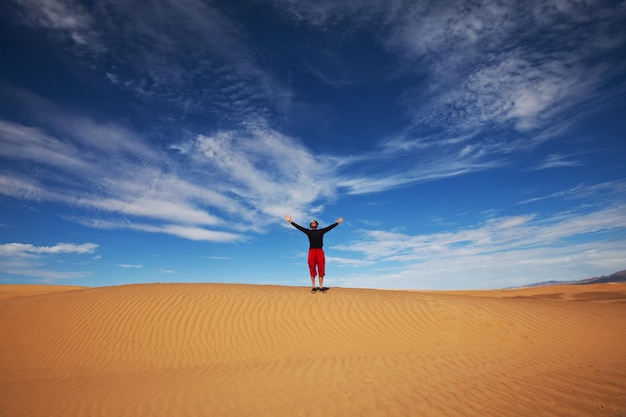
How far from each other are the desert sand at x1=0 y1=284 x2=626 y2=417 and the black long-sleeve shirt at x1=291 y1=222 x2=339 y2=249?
2376mm

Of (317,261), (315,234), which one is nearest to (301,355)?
(317,261)

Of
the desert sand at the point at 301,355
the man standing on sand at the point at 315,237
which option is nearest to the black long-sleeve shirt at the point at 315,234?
the man standing on sand at the point at 315,237

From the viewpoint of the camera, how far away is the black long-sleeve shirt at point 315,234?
35.2 feet

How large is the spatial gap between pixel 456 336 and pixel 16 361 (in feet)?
38.5

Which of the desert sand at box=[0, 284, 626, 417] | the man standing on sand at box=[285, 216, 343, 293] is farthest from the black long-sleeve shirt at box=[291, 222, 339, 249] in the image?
the desert sand at box=[0, 284, 626, 417]

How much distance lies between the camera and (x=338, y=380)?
5.84 metres

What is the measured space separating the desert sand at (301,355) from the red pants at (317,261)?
1.39 m

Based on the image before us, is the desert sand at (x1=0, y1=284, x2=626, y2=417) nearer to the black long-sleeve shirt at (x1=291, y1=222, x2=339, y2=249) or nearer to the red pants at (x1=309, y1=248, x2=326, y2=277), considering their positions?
the red pants at (x1=309, y1=248, x2=326, y2=277)

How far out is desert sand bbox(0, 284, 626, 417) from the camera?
476 cm

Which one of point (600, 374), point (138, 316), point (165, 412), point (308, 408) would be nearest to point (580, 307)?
point (600, 374)

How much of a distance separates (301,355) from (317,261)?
3.43 meters

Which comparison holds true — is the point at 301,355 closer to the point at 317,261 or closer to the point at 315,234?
the point at 317,261

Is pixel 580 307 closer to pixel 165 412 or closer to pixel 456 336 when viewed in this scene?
pixel 456 336

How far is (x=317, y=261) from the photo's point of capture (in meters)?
11.0
